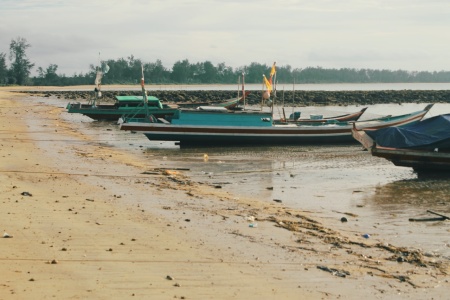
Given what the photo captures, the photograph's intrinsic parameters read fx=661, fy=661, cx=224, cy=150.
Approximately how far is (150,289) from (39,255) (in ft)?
5.91

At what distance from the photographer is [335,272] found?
27.7ft

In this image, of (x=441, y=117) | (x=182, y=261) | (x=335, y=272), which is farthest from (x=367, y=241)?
(x=441, y=117)

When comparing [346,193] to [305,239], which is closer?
[305,239]

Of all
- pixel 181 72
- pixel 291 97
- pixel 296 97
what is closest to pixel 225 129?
pixel 291 97

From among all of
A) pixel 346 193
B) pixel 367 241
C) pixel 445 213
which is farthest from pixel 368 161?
pixel 367 241

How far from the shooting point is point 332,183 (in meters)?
17.5

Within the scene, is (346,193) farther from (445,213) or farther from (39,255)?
(39,255)

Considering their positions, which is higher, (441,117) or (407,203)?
(441,117)

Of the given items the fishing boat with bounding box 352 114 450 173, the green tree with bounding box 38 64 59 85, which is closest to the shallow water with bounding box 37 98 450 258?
the fishing boat with bounding box 352 114 450 173

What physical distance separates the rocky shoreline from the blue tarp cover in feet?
150

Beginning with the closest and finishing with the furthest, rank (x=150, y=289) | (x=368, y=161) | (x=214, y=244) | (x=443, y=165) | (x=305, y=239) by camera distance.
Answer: (x=150, y=289) < (x=214, y=244) < (x=305, y=239) < (x=443, y=165) < (x=368, y=161)

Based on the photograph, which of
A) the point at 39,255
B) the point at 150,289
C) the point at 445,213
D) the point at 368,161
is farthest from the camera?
the point at 368,161

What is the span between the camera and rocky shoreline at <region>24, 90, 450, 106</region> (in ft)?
235

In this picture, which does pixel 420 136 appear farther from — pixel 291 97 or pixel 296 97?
pixel 296 97
